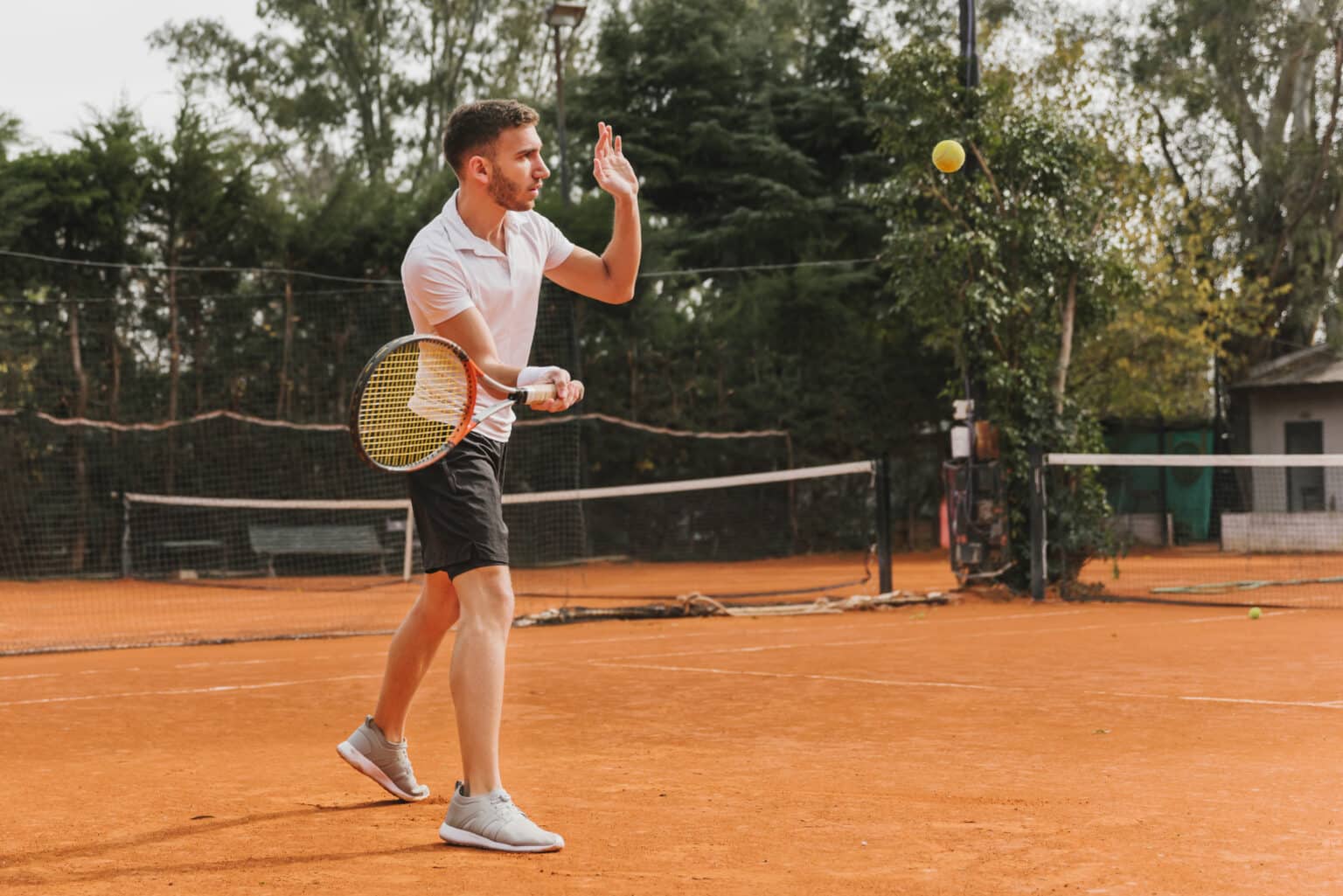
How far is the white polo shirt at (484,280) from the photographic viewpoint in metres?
3.84

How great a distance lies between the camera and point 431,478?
3842 mm

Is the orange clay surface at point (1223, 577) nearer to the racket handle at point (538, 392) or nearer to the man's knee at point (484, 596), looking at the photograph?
the man's knee at point (484, 596)

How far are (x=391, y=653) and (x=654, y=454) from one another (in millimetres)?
17589

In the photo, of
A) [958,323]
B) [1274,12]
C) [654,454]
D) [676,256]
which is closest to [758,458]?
[654,454]

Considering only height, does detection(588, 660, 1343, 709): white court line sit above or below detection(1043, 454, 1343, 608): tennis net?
below

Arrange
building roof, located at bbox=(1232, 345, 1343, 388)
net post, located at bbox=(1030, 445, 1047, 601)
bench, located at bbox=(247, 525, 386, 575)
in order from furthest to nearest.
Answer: building roof, located at bbox=(1232, 345, 1343, 388) → bench, located at bbox=(247, 525, 386, 575) → net post, located at bbox=(1030, 445, 1047, 601)

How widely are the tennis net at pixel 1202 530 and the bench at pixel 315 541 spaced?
27.7 feet

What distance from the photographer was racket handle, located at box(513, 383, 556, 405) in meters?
3.63

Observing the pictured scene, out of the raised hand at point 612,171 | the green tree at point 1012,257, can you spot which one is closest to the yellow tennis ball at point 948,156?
the green tree at point 1012,257

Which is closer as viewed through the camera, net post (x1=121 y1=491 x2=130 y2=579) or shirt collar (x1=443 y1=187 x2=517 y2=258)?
shirt collar (x1=443 y1=187 x2=517 y2=258)

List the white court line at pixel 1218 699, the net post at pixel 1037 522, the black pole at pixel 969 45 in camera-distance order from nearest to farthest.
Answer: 1. the white court line at pixel 1218 699
2. the net post at pixel 1037 522
3. the black pole at pixel 969 45

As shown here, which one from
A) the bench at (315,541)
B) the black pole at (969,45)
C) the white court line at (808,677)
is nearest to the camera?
the white court line at (808,677)

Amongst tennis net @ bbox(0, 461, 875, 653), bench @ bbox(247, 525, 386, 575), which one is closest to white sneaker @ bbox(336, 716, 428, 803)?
tennis net @ bbox(0, 461, 875, 653)

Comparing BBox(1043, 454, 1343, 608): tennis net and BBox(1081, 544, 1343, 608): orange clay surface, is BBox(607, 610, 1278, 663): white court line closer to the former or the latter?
BBox(1043, 454, 1343, 608): tennis net
